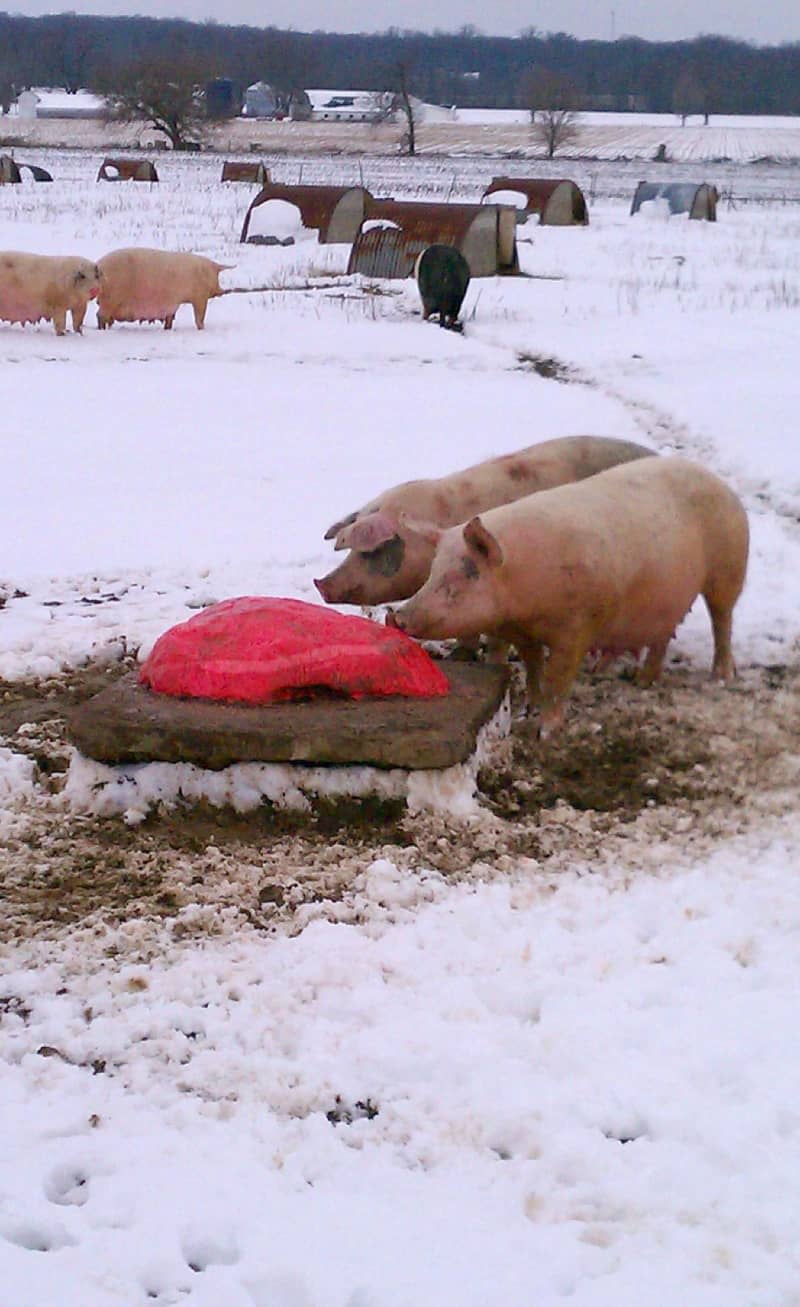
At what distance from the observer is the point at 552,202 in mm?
26922

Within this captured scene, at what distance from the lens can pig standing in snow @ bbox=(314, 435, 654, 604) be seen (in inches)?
210

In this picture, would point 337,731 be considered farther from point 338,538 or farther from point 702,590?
point 702,590

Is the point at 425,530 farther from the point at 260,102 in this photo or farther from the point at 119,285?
the point at 260,102

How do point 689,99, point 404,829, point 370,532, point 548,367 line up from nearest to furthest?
point 404,829 < point 370,532 < point 548,367 < point 689,99

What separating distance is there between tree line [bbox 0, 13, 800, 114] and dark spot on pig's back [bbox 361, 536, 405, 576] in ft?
225

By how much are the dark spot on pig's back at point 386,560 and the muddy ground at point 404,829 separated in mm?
833

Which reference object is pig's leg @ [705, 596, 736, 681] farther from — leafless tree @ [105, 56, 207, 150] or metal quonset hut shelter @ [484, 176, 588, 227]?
leafless tree @ [105, 56, 207, 150]

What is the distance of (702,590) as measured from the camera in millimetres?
5367

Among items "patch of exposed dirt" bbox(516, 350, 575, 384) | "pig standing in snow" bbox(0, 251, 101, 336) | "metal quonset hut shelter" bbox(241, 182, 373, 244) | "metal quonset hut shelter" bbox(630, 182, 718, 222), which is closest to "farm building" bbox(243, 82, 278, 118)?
"metal quonset hut shelter" bbox(630, 182, 718, 222)

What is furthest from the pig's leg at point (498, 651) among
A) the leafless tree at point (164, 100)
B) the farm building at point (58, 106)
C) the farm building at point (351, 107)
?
the farm building at point (351, 107)

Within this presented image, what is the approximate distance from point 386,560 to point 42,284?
8996 millimetres

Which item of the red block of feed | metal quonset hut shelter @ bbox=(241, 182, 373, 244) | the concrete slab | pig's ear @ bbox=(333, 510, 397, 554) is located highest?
metal quonset hut shelter @ bbox=(241, 182, 373, 244)

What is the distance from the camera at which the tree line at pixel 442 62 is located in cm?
10481

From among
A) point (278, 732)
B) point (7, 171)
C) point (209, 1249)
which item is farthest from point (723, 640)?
point (7, 171)
